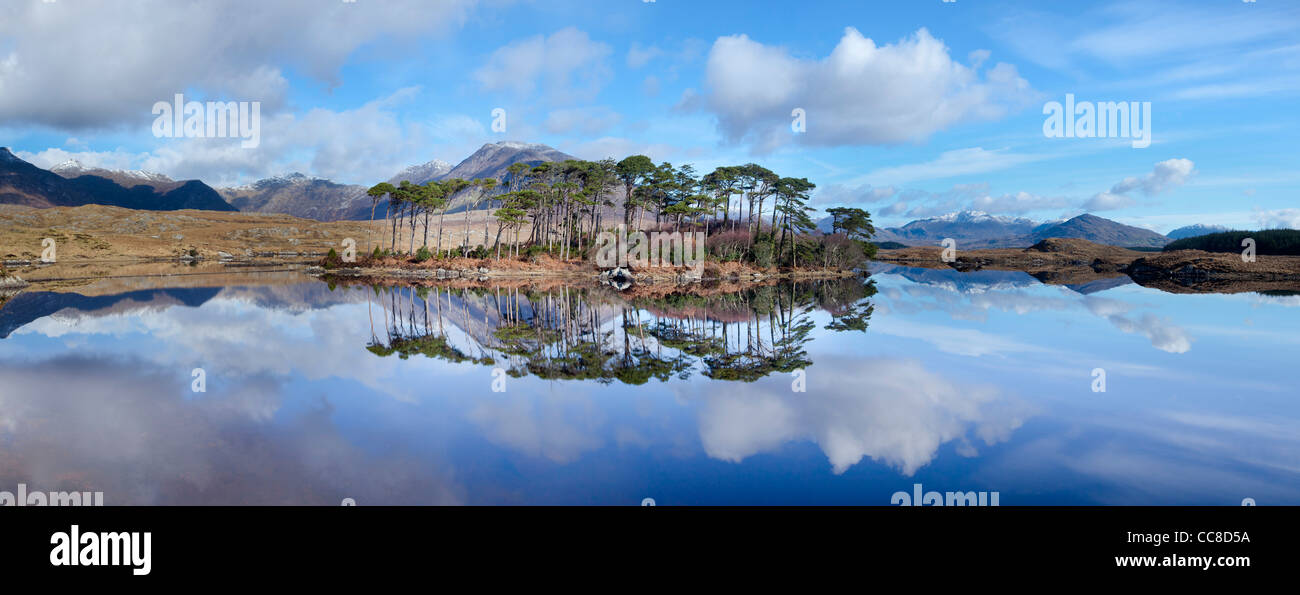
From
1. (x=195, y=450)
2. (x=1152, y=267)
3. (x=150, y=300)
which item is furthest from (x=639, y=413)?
(x=1152, y=267)

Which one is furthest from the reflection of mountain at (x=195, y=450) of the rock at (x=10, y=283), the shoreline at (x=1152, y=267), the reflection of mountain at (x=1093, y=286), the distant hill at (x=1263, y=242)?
the distant hill at (x=1263, y=242)

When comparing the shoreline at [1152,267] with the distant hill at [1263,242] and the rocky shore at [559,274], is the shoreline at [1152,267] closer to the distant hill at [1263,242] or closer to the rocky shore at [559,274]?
the distant hill at [1263,242]

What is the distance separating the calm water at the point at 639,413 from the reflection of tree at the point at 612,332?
0.54 ft

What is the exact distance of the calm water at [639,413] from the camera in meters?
6.48

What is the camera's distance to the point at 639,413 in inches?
364

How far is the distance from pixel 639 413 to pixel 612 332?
384 inches

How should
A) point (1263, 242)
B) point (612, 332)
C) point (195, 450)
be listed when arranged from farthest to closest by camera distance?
point (1263, 242) < point (612, 332) < point (195, 450)

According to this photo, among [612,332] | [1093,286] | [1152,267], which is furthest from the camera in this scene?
[1152,267]

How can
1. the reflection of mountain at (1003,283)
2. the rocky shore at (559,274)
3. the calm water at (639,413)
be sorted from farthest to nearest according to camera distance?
the rocky shore at (559,274) < the reflection of mountain at (1003,283) < the calm water at (639,413)

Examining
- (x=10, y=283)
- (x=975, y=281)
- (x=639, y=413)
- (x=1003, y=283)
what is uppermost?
(x=975, y=281)

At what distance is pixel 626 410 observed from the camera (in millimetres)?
9453

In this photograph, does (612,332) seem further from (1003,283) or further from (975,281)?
(975,281)
